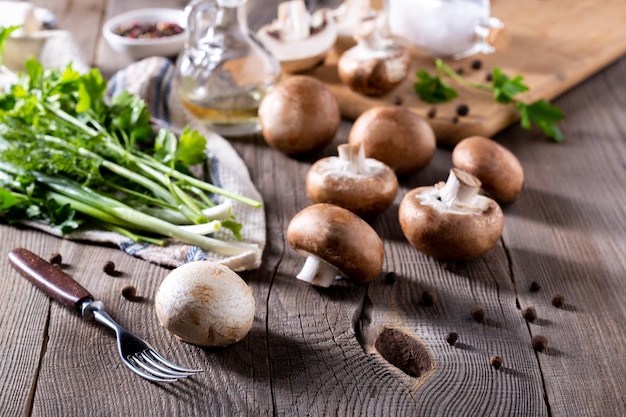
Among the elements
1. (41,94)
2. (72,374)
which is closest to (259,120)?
(41,94)

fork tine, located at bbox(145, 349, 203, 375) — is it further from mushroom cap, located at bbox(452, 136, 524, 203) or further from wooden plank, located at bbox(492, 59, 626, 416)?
mushroom cap, located at bbox(452, 136, 524, 203)

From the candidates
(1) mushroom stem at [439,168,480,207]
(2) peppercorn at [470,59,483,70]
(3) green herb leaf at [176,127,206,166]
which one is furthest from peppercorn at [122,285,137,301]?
(2) peppercorn at [470,59,483,70]

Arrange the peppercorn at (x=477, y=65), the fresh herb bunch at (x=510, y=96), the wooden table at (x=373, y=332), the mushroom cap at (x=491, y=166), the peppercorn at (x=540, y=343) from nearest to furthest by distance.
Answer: the wooden table at (x=373, y=332)
the peppercorn at (x=540, y=343)
the mushroom cap at (x=491, y=166)
the fresh herb bunch at (x=510, y=96)
the peppercorn at (x=477, y=65)

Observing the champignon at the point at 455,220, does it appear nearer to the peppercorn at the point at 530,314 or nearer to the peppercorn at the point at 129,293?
the peppercorn at the point at 530,314

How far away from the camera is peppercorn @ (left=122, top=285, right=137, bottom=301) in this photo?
1589 mm

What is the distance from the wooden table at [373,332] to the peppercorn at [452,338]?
14 mm

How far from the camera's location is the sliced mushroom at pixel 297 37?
2.45 metres

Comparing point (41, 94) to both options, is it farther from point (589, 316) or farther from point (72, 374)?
point (589, 316)

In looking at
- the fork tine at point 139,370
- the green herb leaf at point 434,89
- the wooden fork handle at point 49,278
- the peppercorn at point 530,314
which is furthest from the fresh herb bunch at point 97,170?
the green herb leaf at point 434,89

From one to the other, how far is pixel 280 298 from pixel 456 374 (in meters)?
0.41

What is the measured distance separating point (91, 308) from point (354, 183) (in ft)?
2.15

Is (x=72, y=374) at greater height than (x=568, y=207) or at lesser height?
greater

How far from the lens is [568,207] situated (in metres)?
1.98

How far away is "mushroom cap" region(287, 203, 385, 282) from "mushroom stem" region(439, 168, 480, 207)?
0.67ft
